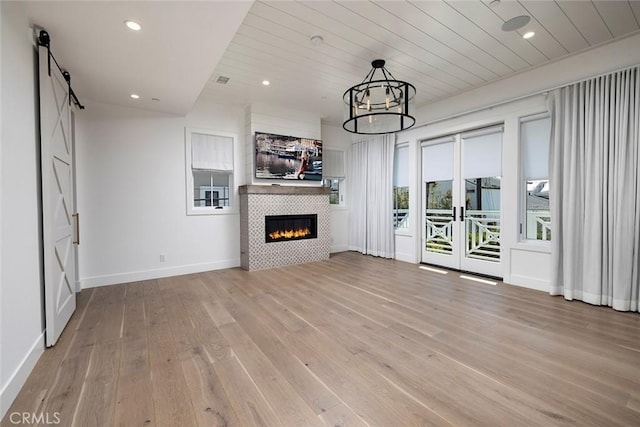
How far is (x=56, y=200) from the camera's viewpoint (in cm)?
271

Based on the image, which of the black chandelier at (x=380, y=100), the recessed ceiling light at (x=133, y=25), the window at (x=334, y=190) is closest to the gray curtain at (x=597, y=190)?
the black chandelier at (x=380, y=100)

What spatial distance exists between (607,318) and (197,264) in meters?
5.58

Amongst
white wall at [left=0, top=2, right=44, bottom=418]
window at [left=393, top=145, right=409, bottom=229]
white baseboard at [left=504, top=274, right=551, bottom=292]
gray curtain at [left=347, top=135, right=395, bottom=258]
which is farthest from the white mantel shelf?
white baseboard at [left=504, top=274, right=551, bottom=292]

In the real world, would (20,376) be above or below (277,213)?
below

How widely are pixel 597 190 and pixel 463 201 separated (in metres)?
1.80

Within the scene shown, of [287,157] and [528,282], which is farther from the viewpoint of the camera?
[287,157]

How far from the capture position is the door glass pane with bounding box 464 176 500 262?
4.49 m

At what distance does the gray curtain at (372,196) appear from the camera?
5934 millimetres

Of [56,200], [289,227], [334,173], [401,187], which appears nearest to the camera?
[56,200]

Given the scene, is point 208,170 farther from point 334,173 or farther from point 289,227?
point 334,173

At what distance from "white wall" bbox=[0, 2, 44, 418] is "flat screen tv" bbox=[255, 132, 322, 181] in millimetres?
3197

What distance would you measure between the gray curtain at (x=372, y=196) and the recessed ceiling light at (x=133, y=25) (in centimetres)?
466

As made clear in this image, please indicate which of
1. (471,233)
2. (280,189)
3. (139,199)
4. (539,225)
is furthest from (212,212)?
(539,225)

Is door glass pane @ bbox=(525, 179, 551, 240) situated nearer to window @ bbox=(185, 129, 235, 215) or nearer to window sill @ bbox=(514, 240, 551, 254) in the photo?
window sill @ bbox=(514, 240, 551, 254)
